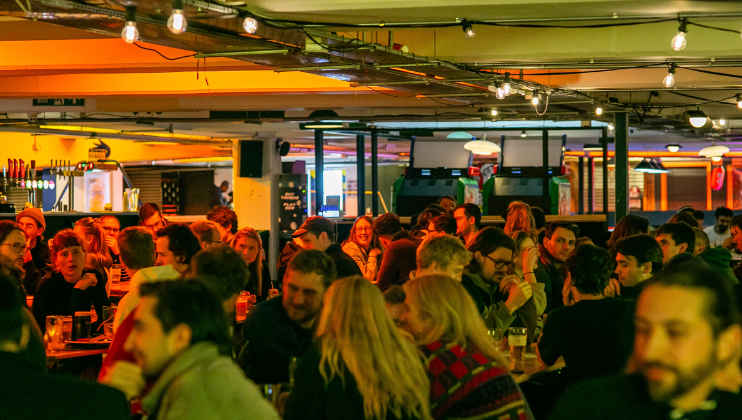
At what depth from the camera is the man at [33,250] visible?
730 centimetres

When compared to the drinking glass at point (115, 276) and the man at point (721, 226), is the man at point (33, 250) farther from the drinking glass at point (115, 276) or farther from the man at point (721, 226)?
the man at point (721, 226)

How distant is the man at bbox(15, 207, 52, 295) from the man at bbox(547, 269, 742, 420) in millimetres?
6034

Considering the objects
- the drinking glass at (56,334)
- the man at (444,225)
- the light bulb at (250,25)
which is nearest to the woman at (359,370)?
the light bulb at (250,25)

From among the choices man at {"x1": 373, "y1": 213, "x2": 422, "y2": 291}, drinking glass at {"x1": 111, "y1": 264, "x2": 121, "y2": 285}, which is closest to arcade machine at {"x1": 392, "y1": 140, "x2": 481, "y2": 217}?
man at {"x1": 373, "y1": 213, "x2": 422, "y2": 291}

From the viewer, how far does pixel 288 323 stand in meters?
3.75

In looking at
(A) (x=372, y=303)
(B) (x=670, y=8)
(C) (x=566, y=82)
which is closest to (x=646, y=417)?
(A) (x=372, y=303)

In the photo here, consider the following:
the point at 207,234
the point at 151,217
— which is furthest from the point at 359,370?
the point at 151,217

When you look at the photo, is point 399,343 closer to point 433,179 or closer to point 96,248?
point 96,248

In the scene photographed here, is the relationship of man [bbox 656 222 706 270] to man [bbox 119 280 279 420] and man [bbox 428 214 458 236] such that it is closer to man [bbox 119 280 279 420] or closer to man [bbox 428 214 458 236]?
man [bbox 428 214 458 236]

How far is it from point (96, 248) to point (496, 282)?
3.68m

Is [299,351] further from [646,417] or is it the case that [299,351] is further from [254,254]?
[254,254]

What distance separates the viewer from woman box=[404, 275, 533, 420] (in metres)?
2.88

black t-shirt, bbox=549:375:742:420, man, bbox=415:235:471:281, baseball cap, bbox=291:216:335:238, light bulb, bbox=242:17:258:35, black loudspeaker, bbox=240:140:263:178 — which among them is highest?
light bulb, bbox=242:17:258:35

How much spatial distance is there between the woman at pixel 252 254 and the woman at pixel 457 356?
12.6 ft
